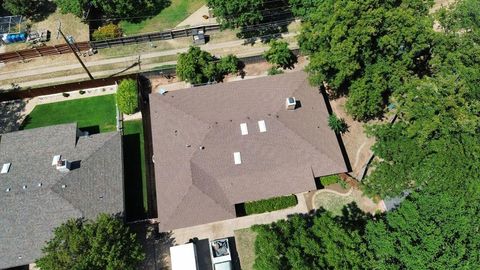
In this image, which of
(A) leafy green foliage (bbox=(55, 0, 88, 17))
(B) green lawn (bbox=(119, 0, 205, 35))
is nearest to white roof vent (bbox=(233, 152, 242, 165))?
(B) green lawn (bbox=(119, 0, 205, 35))

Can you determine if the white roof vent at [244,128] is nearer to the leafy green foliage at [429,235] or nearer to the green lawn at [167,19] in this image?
the leafy green foliage at [429,235]

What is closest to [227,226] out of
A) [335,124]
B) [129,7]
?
[335,124]

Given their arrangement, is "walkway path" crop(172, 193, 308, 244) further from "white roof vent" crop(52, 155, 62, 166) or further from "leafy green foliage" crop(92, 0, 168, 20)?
"leafy green foliage" crop(92, 0, 168, 20)

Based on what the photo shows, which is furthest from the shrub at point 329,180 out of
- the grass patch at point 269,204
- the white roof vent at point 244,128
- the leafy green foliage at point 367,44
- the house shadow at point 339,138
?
the white roof vent at point 244,128

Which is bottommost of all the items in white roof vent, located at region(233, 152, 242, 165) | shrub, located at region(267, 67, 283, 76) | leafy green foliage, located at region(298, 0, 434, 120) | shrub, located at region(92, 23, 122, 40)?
white roof vent, located at region(233, 152, 242, 165)

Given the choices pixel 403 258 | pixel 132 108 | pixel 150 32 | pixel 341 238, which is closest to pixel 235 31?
pixel 150 32
